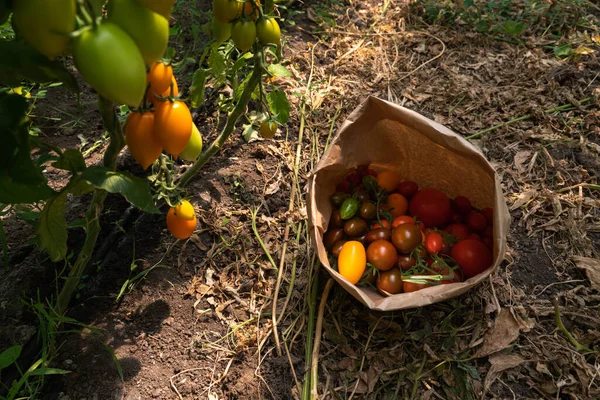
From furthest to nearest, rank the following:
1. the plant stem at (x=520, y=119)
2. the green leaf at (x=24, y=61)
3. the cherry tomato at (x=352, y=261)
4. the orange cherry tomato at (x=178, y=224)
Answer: the plant stem at (x=520, y=119) → the cherry tomato at (x=352, y=261) → the orange cherry tomato at (x=178, y=224) → the green leaf at (x=24, y=61)

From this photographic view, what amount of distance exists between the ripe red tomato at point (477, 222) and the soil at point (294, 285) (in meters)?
0.14

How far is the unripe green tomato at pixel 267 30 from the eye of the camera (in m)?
0.99

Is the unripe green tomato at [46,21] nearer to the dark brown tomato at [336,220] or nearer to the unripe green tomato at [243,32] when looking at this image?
the unripe green tomato at [243,32]

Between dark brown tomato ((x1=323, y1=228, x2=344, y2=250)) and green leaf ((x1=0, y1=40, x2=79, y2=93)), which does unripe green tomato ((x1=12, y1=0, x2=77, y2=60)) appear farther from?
dark brown tomato ((x1=323, y1=228, x2=344, y2=250))

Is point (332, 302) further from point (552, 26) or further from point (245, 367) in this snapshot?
point (552, 26)

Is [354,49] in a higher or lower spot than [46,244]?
lower

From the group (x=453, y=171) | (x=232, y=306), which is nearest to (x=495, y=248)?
(x=453, y=171)

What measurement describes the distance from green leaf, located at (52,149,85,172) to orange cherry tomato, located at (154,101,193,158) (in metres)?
0.16

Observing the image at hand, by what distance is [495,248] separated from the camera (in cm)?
123

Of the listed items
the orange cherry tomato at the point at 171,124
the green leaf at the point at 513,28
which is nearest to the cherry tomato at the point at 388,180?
the orange cherry tomato at the point at 171,124

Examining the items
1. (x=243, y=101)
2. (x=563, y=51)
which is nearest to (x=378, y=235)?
(x=243, y=101)

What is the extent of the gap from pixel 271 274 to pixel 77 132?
2.85ft

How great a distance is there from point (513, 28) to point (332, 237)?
1.39 metres

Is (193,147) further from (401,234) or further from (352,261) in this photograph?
(401,234)
